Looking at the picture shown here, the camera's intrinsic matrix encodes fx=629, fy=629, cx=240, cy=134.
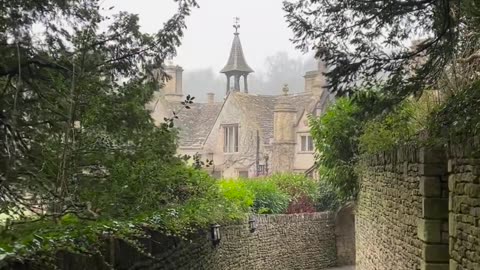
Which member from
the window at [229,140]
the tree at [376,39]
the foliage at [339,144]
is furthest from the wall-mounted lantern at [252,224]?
the window at [229,140]

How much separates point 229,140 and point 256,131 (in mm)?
1869

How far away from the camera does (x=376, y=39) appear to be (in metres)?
7.99

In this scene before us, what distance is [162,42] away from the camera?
911cm

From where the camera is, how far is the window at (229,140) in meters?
35.3

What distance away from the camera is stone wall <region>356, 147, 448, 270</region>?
7000 mm

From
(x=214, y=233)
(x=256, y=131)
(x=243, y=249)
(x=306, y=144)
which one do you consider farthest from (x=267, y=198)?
(x=256, y=131)

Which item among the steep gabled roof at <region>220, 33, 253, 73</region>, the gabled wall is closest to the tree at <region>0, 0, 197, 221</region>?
the gabled wall

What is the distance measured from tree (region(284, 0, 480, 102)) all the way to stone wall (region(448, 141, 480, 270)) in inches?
71.7

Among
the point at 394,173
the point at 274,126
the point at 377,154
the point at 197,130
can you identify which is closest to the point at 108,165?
the point at 394,173

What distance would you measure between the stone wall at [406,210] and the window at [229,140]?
2200 centimetres

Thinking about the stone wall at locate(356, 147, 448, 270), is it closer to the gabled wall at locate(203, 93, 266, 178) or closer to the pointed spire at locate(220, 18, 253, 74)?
the gabled wall at locate(203, 93, 266, 178)

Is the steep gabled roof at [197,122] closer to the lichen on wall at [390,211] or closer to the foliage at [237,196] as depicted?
the foliage at [237,196]

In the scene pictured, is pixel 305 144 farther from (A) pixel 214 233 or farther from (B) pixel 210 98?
(A) pixel 214 233

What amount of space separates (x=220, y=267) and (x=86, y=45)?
6292mm
